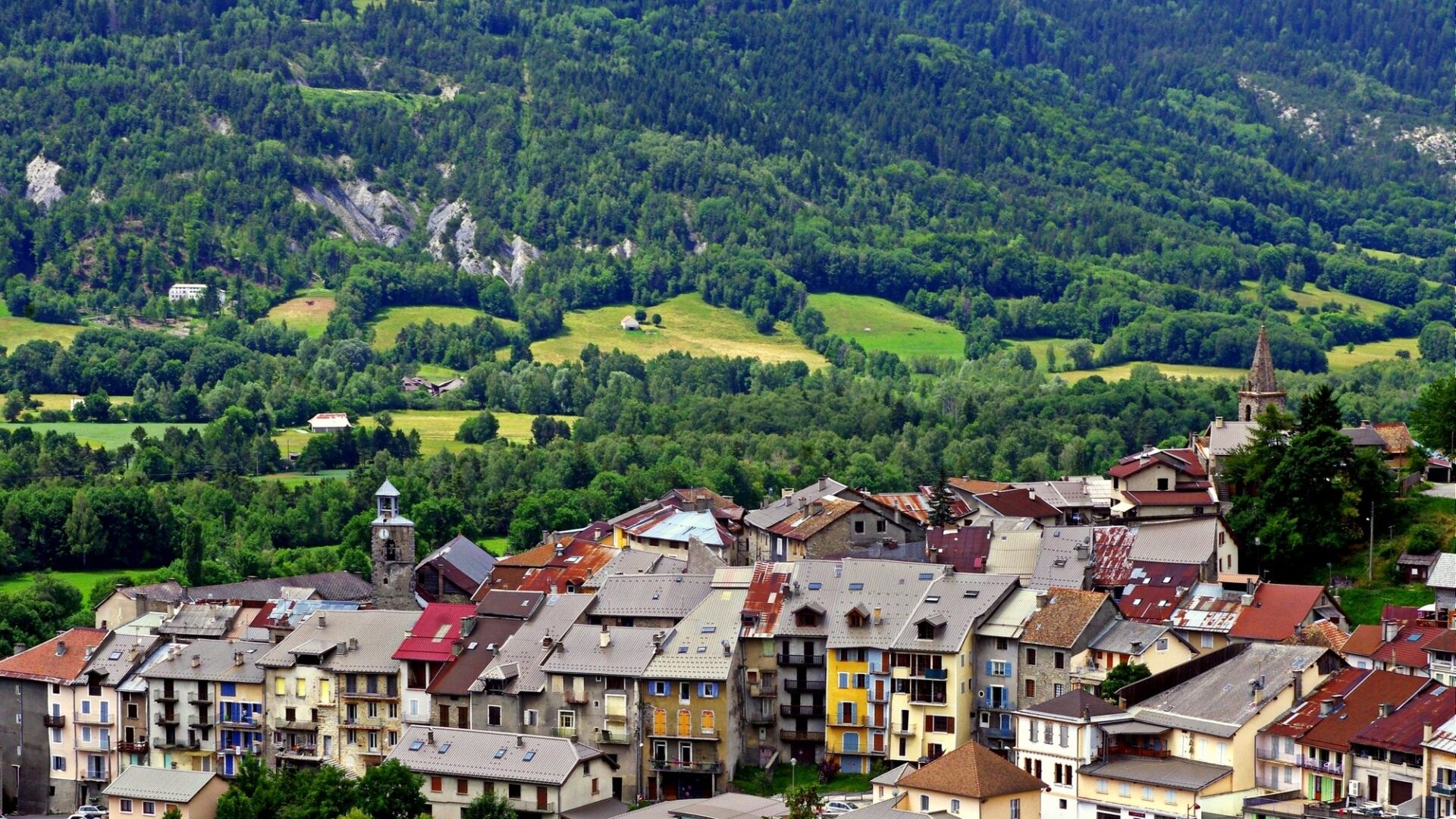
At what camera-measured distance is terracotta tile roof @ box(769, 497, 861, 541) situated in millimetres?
129625

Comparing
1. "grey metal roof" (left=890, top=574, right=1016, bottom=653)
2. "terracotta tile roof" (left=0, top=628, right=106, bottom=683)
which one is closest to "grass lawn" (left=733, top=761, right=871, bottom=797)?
"grey metal roof" (left=890, top=574, right=1016, bottom=653)

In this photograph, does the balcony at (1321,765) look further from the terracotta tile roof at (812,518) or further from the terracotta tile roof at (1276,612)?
the terracotta tile roof at (812,518)

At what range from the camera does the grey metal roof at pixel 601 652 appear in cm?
10800

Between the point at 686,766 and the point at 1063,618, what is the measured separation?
1751cm

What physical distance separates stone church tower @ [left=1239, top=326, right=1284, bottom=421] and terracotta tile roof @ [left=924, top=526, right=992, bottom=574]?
120ft

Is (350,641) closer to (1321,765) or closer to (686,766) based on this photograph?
(686,766)

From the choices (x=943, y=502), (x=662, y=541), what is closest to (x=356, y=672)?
(x=662, y=541)

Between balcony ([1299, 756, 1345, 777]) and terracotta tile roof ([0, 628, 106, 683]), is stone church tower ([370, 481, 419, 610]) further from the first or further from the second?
balcony ([1299, 756, 1345, 777])

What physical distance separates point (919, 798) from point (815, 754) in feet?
44.2

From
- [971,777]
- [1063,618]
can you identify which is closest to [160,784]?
[971,777]

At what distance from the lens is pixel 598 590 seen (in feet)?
388

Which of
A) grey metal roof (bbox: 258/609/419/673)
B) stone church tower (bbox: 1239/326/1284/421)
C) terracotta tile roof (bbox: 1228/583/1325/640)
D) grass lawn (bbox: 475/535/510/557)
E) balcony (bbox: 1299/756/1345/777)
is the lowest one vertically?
grass lawn (bbox: 475/535/510/557)

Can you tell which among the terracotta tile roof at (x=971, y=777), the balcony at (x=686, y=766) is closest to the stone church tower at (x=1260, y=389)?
the balcony at (x=686, y=766)

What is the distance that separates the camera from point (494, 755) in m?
104
